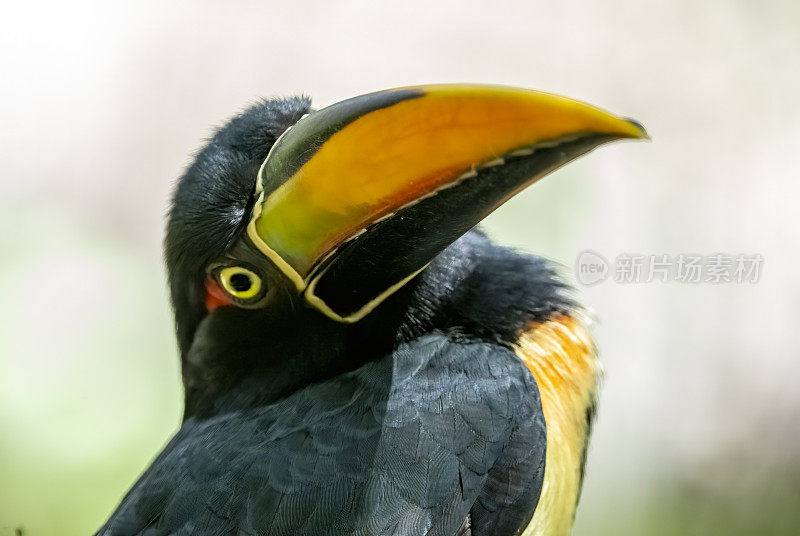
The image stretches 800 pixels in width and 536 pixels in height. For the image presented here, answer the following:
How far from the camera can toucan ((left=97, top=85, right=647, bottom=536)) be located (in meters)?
1.30

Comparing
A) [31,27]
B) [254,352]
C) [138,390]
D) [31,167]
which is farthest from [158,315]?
[254,352]

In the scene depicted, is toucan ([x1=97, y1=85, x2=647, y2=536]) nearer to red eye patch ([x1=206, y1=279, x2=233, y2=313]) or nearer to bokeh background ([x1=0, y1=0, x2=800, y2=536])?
red eye patch ([x1=206, y1=279, x2=233, y2=313])

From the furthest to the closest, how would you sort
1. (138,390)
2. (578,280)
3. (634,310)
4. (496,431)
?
1. (634,310)
2. (138,390)
3. (578,280)
4. (496,431)

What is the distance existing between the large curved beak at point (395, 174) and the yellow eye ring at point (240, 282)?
7 centimetres

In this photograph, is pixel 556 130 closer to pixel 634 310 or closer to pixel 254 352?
pixel 254 352

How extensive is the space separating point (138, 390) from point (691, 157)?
2.43 meters

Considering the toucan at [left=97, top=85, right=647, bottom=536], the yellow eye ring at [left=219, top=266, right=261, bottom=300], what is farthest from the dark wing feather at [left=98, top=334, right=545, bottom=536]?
the yellow eye ring at [left=219, top=266, right=261, bottom=300]

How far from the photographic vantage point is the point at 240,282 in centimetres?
156

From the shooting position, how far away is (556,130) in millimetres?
1155
